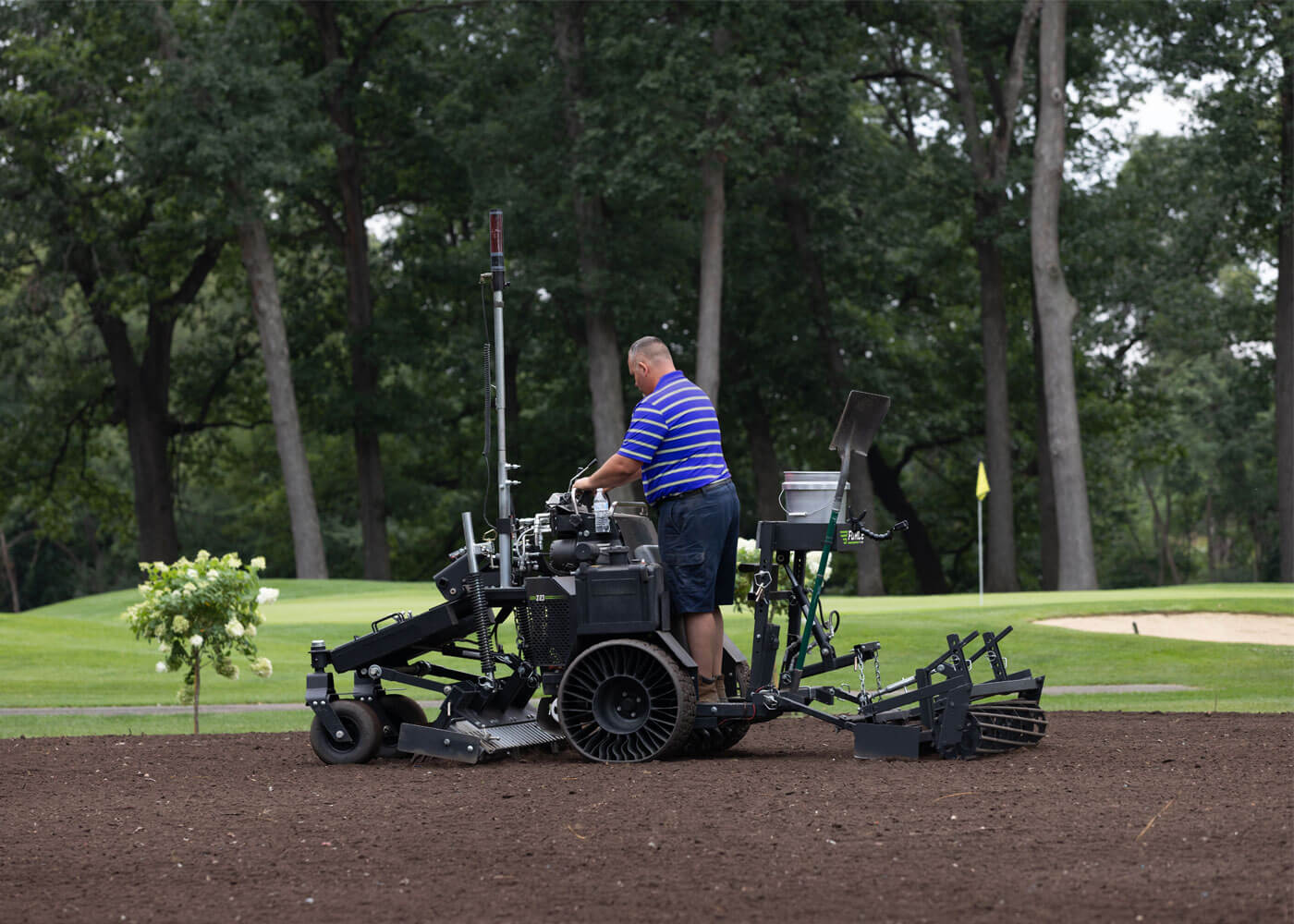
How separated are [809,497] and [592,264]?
2693 centimetres

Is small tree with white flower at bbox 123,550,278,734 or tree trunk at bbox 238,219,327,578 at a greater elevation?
tree trunk at bbox 238,219,327,578

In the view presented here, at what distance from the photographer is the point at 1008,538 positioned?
35438mm

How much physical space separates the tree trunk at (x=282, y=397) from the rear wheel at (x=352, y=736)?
84.0 ft

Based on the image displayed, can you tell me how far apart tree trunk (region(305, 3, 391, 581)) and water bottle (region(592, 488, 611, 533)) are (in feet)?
98.4

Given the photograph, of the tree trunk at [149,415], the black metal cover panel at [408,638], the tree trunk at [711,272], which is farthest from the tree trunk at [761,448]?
the black metal cover panel at [408,638]

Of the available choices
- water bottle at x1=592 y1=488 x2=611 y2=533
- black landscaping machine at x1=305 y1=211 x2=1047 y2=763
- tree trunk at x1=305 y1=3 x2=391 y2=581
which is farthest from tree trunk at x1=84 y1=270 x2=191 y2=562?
water bottle at x1=592 y1=488 x2=611 y2=533

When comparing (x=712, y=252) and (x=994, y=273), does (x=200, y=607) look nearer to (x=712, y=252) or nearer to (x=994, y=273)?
(x=712, y=252)

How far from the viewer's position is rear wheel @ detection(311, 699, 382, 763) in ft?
29.5

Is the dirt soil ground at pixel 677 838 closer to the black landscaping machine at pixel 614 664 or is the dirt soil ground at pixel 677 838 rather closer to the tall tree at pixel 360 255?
the black landscaping machine at pixel 614 664

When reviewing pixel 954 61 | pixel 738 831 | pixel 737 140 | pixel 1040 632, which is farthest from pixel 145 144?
pixel 738 831

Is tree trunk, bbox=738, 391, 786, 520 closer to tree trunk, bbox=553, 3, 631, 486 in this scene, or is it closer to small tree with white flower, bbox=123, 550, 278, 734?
tree trunk, bbox=553, 3, 631, 486

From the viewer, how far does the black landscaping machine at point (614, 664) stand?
841 centimetres

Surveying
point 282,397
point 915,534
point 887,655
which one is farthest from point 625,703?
point 915,534

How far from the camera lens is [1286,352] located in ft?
115
